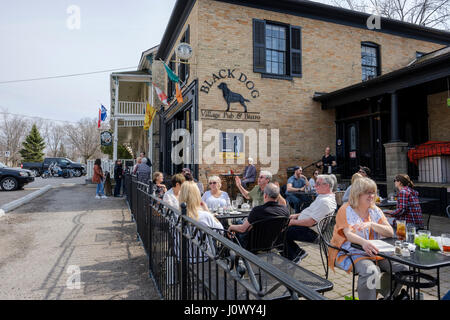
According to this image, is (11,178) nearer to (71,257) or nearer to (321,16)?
(71,257)

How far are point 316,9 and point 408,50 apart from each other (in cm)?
532

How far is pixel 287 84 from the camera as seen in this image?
11.4 metres

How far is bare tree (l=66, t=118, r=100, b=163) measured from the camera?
57531 millimetres

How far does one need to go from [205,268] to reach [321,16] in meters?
12.3

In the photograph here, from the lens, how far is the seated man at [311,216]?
13.3 feet

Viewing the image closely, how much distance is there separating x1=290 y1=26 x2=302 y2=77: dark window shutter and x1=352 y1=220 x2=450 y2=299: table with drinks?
948 centimetres

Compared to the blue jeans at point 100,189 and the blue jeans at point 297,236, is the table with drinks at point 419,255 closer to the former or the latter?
the blue jeans at point 297,236

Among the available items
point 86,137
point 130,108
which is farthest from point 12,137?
point 130,108

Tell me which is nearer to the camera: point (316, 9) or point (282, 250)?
point (282, 250)

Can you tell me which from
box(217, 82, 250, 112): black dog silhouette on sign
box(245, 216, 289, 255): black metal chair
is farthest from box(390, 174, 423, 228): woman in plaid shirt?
box(217, 82, 250, 112): black dog silhouette on sign
